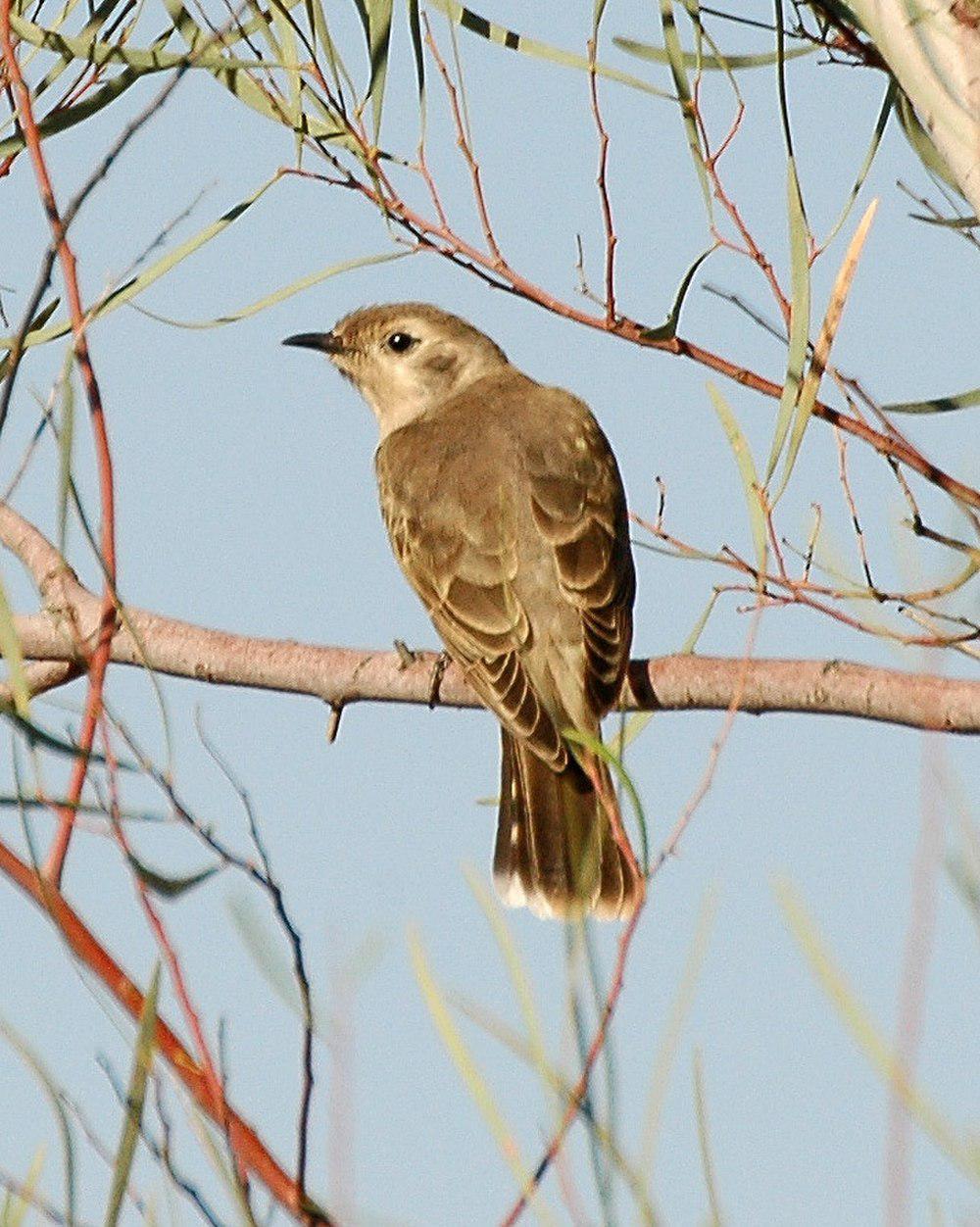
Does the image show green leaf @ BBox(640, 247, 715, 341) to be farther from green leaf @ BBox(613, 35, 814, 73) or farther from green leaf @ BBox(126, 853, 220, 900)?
green leaf @ BBox(126, 853, 220, 900)

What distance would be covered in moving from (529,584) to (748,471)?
2.44m

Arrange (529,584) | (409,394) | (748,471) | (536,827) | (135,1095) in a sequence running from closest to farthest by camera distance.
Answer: (135,1095) < (748,471) < (536,827) < (529,584) < (409,394)

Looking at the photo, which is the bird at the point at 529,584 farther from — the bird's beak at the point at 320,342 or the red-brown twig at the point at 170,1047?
the red-brown twig at the point at 170,1047

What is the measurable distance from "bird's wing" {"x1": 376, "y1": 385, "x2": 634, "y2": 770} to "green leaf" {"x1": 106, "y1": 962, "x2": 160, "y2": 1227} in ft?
10.5

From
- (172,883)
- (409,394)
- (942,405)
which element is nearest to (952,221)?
(942,405)

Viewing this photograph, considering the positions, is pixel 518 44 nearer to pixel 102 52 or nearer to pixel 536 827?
pixel 102 52

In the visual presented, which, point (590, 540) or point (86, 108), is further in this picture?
point (590, 540)

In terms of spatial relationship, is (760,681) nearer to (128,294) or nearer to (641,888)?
(128,294)

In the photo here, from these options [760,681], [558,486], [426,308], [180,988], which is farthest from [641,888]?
[426,308]

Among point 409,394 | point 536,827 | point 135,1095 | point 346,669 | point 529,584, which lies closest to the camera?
point 135,1095

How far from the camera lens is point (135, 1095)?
6.05 ft

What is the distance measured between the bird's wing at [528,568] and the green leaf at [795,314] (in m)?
1.88

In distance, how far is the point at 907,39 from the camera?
3018mm

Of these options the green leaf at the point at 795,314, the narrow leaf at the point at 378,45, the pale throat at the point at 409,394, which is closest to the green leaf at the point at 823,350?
the green leaf at the point at 795,314
